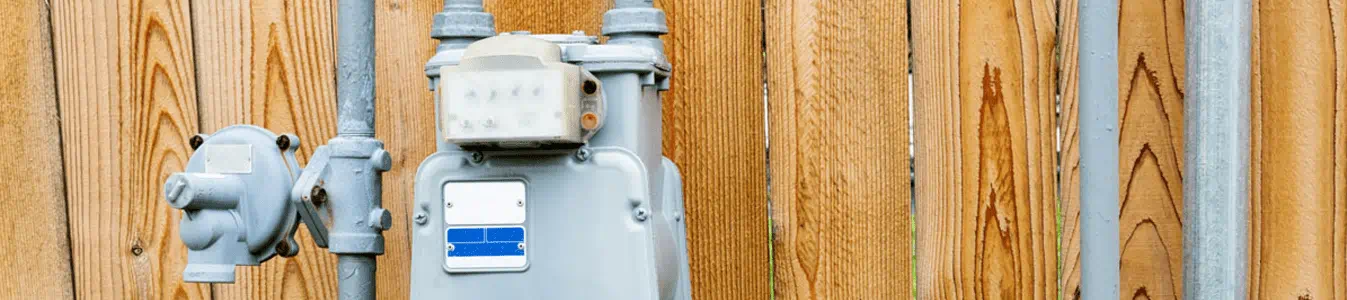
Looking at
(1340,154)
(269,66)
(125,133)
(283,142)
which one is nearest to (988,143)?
(1340,154)

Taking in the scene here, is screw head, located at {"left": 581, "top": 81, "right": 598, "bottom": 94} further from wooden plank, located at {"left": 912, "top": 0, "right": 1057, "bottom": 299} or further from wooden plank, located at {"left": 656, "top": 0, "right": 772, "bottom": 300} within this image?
wooden plank, located at {"left": 912, "top": 0, "right": 1057, "bottom": 299}

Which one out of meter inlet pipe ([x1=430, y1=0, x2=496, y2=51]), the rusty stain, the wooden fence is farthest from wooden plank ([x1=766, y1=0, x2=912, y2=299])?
meter inlet pipe ([x1=430, y1=0, x2=496, y2=51])

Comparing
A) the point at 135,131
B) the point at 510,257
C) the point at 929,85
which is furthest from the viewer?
the point at 135,131

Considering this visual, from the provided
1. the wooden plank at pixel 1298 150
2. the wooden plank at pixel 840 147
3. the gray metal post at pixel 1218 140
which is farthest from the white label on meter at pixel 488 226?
the wooden plank at pixel 1298 150

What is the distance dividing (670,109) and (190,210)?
2.27ft

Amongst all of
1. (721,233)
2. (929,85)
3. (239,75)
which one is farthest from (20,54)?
(929,85)

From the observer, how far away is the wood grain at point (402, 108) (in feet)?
6.53

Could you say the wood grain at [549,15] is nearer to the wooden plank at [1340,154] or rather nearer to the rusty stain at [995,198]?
the rusty stain at [995,198]

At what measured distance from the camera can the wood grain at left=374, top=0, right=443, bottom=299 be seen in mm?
1990

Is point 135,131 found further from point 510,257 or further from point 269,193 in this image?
point 510,257

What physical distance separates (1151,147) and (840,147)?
1.42ft

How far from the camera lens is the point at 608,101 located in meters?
1.62

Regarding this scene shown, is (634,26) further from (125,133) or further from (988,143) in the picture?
Result: (125,133)

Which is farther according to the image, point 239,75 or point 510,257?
point 239,75
